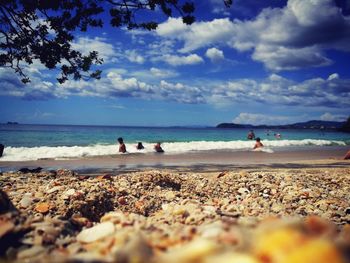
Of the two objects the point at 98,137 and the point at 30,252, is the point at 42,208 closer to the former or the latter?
the point at 30,252

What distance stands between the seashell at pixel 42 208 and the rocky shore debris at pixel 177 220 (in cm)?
3

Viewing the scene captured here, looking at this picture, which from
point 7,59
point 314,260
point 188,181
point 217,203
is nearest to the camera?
point 314,260

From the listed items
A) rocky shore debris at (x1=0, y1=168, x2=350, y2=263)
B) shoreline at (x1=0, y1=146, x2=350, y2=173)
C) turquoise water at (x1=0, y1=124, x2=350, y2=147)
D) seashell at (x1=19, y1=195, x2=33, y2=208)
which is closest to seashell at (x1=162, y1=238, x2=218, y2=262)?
rocky shore debris at (x1=0, y1=168, x2=350, y2=263)

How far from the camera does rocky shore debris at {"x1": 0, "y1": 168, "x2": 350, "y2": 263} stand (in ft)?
6.37

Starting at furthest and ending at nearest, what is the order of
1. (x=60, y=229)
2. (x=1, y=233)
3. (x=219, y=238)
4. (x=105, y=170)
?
1. (x=105, y=170)
2. (x=60, y=229)
3. (x=1, y=233)
4. (x=219, y=238)

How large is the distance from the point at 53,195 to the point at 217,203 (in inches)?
140

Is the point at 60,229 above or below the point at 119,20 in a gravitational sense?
below

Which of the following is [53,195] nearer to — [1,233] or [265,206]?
[1,233]

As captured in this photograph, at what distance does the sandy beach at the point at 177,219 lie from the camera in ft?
6.38

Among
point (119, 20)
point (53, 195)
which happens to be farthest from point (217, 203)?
point (119, 20)

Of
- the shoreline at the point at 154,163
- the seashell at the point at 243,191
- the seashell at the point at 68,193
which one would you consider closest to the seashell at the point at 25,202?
the seashell at the point at 68,193

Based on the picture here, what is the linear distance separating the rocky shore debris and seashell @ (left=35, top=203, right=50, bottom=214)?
0.03 metres

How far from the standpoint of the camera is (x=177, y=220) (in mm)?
4793

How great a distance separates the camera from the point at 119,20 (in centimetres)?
1048
